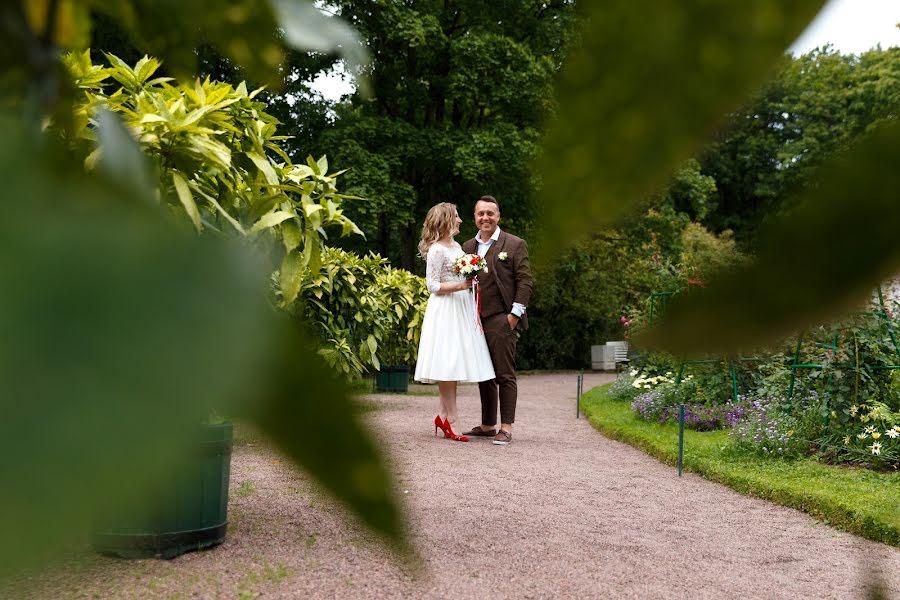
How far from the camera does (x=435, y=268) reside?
5898 millimetres

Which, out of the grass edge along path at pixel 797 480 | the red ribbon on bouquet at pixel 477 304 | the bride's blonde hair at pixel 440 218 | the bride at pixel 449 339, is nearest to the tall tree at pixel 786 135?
the bride's blonde hair at pixel 440 218

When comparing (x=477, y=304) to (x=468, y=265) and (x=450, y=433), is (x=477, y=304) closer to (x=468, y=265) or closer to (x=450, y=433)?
(x=468, y=265)

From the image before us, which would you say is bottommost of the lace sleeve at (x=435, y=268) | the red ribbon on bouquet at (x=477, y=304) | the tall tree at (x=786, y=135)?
the tall tree at (x=786, y=135)

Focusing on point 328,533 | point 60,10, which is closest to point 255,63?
point 60,10

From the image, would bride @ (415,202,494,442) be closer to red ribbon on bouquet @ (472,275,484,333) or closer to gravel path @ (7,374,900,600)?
red ribbon on bouquet @ (472,275,484,333)

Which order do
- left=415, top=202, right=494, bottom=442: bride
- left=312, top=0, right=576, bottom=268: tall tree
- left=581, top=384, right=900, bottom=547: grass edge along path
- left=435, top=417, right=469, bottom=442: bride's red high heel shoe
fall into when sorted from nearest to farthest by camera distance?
1. left=312, top=0, right=576, bottom=268: tall tree
2. left=581, top=384, right=900, bottom=547: grass edge along path
3. left=415, top=202, right=494, bottom=442: bride
4. left=435, top=417, right=469, bottom=442: bride's red high heel shoe

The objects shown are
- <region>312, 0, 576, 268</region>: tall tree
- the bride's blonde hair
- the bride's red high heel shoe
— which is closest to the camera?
<region>312, 0, 576, 268</region>: tall tree

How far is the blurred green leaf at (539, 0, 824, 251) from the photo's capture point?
0.12 meters

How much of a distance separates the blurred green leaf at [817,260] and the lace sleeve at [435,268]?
5.59m

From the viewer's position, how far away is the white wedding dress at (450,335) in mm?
5973

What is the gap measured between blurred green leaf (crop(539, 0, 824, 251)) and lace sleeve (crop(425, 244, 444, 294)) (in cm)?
558

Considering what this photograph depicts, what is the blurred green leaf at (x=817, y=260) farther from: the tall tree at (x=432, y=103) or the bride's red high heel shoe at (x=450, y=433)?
the bride's red high heel shoe at (x=450, y=433)

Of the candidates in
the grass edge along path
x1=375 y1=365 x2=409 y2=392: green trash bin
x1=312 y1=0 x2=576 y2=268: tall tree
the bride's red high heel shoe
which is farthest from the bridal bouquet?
x1=312 y1=0 x2=576 y2=268: tall tree

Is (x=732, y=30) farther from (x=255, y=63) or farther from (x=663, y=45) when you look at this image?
(x=255, y=63)
